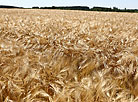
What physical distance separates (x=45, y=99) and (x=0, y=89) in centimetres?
41

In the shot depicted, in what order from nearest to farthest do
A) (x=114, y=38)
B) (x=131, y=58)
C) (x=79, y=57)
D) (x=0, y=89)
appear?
(x=0, y=89), (x=131, y=58), (x=79, y=57), (x=114, y=38)

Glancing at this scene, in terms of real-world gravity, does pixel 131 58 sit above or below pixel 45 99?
above

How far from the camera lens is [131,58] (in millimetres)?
2256

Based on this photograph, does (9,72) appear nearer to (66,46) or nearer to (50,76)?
(50,76)

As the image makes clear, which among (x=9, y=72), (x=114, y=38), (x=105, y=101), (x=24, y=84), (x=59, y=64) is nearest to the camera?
(x=105, y=101)

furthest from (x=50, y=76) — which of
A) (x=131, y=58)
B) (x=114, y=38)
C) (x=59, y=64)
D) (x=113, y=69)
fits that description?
(x=114, y=38)

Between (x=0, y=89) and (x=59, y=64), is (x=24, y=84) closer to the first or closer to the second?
(x=0, y=89)

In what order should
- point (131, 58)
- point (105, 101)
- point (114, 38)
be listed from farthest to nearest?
point (114, 38) < point (131, 58) < point (105, 101)

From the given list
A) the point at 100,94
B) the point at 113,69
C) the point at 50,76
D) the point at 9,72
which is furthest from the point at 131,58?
the point at 9,72

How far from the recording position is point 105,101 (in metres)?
1.47

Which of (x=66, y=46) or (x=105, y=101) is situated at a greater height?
(x=66, y=46)

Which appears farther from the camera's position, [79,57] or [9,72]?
[79,57]

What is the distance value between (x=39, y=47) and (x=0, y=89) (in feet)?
3.94

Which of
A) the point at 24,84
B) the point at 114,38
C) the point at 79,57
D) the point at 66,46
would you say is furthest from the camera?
the point at 114,38
